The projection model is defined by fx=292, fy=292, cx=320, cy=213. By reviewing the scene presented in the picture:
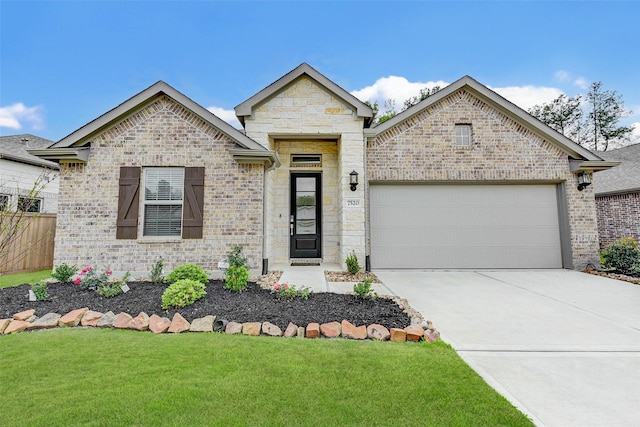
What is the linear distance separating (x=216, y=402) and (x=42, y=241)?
9.46 m

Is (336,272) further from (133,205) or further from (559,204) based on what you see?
(559,204)

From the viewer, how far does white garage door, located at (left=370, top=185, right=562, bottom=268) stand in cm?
838

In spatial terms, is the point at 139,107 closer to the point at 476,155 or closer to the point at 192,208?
the point at 192,208

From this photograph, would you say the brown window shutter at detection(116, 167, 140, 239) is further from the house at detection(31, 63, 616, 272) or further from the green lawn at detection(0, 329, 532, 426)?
the green lawn at detection(0, 329, 532, 426)

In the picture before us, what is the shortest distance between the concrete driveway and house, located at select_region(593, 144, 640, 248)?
6.30 m

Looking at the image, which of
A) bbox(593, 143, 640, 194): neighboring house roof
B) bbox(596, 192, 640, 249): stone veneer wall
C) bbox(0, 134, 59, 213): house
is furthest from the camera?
bbox(593, 143, 640, 194): neighboring house roof

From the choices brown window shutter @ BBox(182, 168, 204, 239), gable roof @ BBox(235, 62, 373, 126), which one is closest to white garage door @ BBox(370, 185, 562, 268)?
gable roof @ BBox(235, 62, 373, 126)

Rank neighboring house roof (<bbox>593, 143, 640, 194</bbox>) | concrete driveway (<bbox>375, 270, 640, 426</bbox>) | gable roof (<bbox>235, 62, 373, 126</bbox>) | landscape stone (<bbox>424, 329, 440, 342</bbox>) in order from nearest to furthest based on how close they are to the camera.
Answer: concrete driveway (<bbox>375, 270, 640, 426</bbox>), landscape stone (<bbox>424, 329, 440, 342</bbox>), gable roof (<bbox>235, 62, 373, 126</bbox>), neighboring house roof (<bbox>593, 143, 640, 194</bbox>)

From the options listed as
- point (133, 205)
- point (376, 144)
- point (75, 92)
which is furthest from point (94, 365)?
point (75, 92)

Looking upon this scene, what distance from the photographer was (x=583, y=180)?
8.21 meters

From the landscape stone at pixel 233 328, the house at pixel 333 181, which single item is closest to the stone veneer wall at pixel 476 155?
the house at pixel 333 181

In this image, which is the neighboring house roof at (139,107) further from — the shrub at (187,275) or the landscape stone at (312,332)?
the landscape stone at (312,332)

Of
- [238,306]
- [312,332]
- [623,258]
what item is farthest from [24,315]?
[623,258]

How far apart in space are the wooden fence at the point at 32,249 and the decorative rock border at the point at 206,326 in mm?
4921
